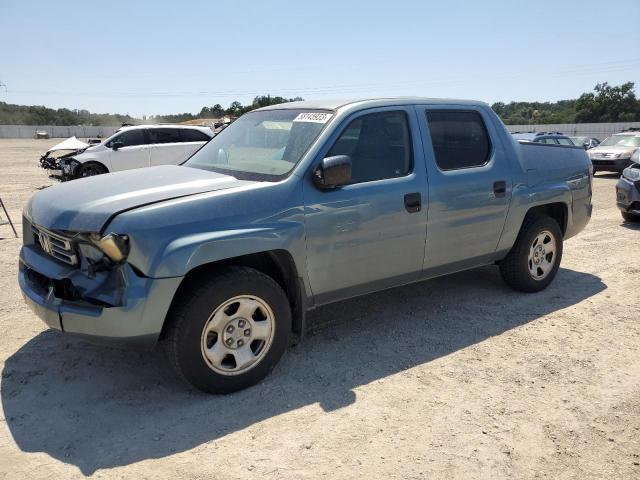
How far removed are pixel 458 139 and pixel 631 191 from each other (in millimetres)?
5460

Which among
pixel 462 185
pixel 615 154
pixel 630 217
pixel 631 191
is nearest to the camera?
pixel 462 185

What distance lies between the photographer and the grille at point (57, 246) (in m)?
3.22

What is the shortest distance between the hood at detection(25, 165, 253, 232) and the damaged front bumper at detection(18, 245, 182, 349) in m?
0.32

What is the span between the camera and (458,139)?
4562 mm

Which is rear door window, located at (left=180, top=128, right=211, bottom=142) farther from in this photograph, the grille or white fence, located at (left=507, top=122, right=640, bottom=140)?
white fence, located at (left=507, top=122, right=640, bottom=140)

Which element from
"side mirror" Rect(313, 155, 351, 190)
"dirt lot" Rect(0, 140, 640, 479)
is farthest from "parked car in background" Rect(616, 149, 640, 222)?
"side mirror" Rect(313, 155, 351, 190)

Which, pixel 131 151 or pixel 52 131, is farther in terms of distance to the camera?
pixel 52 131

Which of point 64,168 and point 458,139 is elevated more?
point 458,139

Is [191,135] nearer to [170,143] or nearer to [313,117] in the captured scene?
[170,143]

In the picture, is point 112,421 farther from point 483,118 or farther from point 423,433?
point 483,118

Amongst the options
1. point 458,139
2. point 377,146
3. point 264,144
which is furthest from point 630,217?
point 264,144

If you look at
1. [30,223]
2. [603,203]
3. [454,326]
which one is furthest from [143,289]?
[603,203]

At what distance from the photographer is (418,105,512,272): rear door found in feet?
14.0

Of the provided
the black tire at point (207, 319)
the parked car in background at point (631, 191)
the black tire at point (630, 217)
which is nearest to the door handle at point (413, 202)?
the black tire at point (207, 319)
